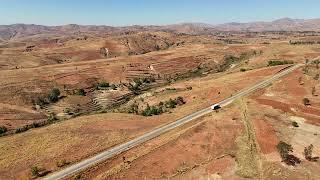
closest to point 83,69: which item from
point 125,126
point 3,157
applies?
point 125,126

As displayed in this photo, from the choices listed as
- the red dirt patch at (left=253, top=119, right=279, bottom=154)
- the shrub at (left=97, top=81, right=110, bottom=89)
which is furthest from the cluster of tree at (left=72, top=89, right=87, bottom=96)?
the red dirt patch at (left=253, top=119, right=279, bottom=154)

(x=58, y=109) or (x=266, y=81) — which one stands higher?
(x=266, y=81)

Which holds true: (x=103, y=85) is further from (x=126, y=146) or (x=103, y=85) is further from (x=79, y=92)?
(x=126, y=146)

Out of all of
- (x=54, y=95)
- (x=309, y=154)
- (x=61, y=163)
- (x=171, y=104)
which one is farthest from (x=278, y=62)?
(x=61, y=163)

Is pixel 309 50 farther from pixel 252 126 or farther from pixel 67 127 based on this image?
pixel 67 127

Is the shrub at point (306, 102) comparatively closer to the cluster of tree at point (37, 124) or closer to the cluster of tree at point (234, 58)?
the cluster of tree at point (37, 124)

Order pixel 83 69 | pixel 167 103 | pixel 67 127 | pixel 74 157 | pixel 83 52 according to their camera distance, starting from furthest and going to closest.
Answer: pixel 83 52
pixel 83 69
pixel 167 103
pixel 67 127
pixel 74 157

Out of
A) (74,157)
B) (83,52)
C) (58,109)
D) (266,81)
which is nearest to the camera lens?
(74,157)
